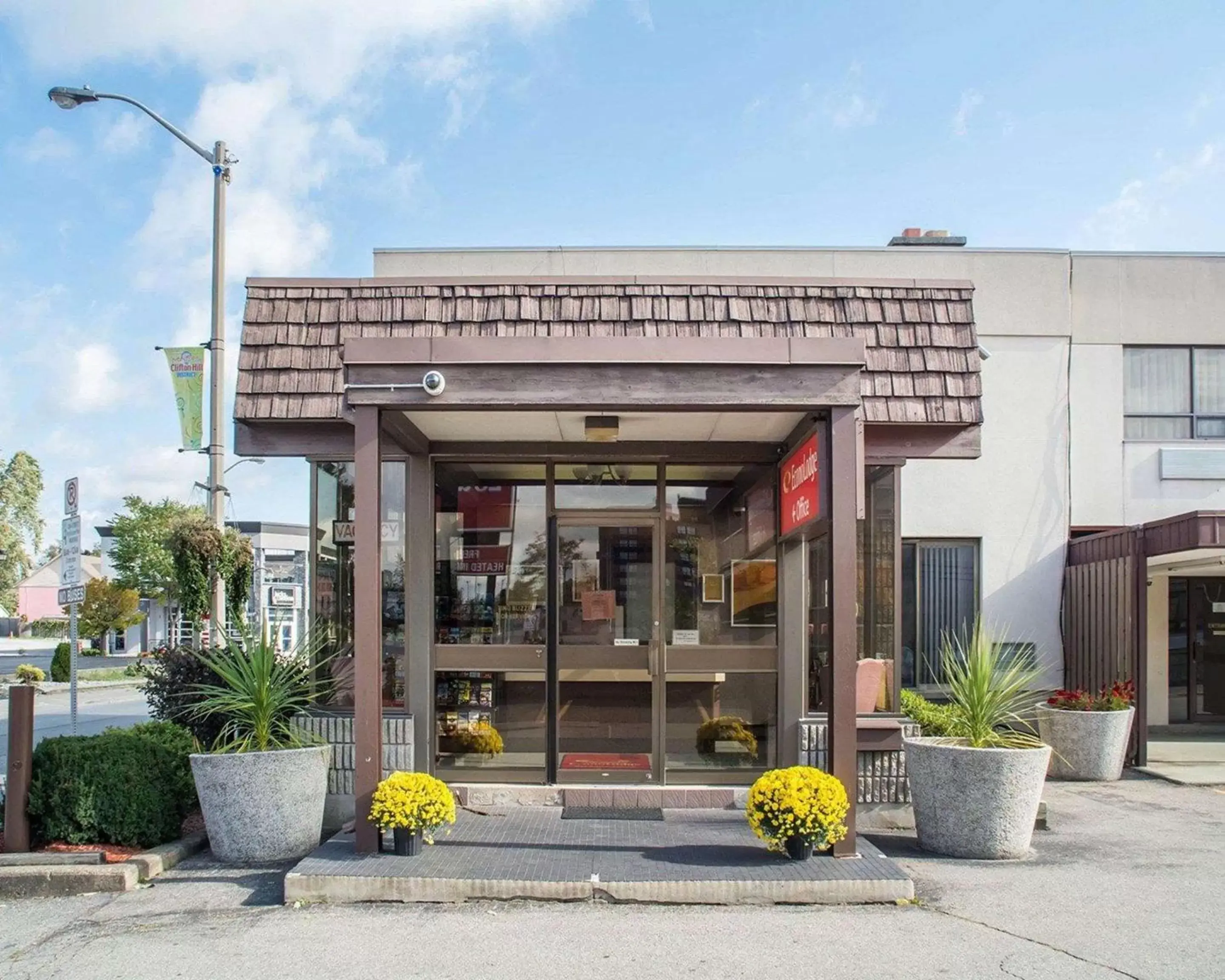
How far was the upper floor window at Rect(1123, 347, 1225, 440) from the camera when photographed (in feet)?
46.7

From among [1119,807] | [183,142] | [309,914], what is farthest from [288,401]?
[1119,807]

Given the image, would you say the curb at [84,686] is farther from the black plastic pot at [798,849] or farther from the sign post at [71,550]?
the black plastic pot at [798,849]

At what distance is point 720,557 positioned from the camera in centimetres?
905

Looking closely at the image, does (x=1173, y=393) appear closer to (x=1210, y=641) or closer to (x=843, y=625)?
(x=1210, y=641)

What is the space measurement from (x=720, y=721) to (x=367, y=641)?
10.9 ft

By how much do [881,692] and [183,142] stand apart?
10199 mm

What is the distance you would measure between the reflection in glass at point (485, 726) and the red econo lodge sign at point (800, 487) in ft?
8.42

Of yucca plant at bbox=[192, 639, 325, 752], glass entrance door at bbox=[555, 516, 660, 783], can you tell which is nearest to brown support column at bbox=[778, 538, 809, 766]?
glass entrance door at bbox=[555, 516, 660, 783]

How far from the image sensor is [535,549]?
9070 millimetres

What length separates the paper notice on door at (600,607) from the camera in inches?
352

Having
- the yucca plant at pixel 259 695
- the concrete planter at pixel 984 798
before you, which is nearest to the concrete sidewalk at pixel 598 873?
the concrete planter at pixel 984 798

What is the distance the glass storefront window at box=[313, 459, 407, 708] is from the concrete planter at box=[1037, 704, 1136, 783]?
6785 millimetres

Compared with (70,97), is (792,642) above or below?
below

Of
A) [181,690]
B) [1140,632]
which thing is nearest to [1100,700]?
[1140,632]
